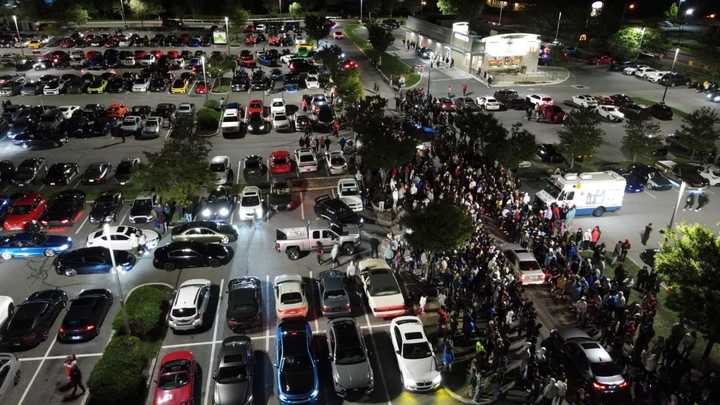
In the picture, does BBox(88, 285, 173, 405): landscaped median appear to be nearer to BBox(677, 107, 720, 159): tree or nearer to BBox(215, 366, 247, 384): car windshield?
BBox(215, 366, 247, 384): car windshield

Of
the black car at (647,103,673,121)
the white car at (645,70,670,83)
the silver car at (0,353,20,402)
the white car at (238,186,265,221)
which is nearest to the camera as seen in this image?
the silver car at (0,353,20,402)

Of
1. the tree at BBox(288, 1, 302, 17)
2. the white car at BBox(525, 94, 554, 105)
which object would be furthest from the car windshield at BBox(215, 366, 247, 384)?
the tree at BBox(288, 1, 302, 17)

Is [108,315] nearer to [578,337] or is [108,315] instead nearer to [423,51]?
[578,337]

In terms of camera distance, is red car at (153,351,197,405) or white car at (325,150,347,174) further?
white car at (325,150,347,174)

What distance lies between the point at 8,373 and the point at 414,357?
1415 centimetres

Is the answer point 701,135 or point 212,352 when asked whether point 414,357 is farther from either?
point 701,135

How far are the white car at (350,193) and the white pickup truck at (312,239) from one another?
3.70 meters

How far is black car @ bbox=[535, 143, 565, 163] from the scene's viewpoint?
125 feet

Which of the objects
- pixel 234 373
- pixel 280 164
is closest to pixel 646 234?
pixel 234 373

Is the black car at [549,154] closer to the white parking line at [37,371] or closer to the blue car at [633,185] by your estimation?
the blue car at [633,185]

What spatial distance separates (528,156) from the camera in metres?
32.3

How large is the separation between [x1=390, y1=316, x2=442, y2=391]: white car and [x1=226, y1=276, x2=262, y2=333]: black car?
5.55 m

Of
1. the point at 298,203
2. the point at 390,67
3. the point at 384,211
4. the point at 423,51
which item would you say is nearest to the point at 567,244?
the point at 384,211

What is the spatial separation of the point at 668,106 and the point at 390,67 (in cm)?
3147
